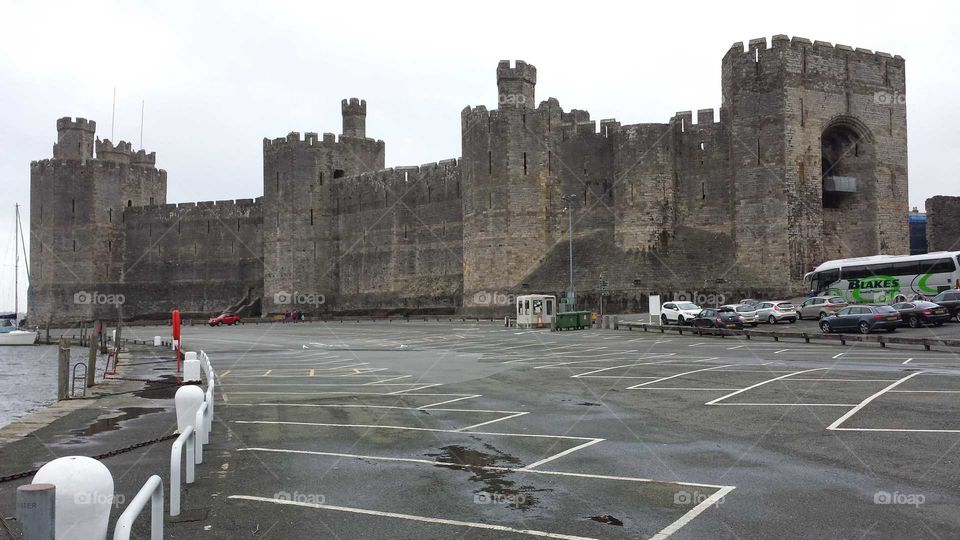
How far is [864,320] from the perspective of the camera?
26.7 m

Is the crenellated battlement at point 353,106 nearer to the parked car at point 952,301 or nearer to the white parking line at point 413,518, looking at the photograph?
the parked car at point 952,301

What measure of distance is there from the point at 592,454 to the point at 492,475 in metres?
1.48

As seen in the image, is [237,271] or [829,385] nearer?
[829,385]

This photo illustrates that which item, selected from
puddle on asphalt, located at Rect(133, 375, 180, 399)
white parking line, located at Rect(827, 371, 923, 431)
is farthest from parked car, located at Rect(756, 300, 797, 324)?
puddle on asphalt, located at Rect(133, 375, 180, 399)

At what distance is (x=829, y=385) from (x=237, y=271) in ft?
195

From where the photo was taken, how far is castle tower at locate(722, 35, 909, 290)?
1644 inches

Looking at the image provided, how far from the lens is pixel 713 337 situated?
29.1 meters

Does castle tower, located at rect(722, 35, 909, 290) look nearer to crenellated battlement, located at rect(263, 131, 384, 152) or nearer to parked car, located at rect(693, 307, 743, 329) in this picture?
parked car, located at rect(693, 307, 743, 329)

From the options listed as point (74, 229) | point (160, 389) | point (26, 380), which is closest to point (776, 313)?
point (160, 389)

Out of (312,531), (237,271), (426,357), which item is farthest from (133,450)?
(237,271)

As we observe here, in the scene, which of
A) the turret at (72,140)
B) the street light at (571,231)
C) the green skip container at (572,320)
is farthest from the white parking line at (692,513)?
the turret at (72,140)

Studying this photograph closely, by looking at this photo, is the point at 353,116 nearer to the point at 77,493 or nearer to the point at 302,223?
the point at 302,223

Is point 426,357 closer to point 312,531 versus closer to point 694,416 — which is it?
point 694,416

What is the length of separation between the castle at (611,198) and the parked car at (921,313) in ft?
43.3
